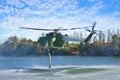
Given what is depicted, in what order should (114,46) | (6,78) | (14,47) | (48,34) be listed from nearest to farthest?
1. (6,78)
2. (48,34)
3. (114,46)
4. (14,47)

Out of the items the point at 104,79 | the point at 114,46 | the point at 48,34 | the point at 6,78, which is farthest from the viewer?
the point at 114,46

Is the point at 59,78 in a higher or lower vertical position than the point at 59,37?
lower

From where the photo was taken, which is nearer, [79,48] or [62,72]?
[62,72]

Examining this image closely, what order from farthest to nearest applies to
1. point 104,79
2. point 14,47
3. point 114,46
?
point 14,47 < point 114,46 < point 104,79

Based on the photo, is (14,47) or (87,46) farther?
(14,47)

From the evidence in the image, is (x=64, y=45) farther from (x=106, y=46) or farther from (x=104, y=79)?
(x=106, y=46)

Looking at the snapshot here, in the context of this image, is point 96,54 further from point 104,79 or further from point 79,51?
point 104,79

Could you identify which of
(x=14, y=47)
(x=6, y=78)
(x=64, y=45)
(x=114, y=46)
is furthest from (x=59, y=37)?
(x=14, y=47)

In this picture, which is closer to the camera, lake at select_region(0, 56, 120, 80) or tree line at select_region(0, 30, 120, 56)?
lake at select_region(0, 56, 120, 80)

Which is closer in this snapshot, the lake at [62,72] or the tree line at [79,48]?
the lake at [62,72]
